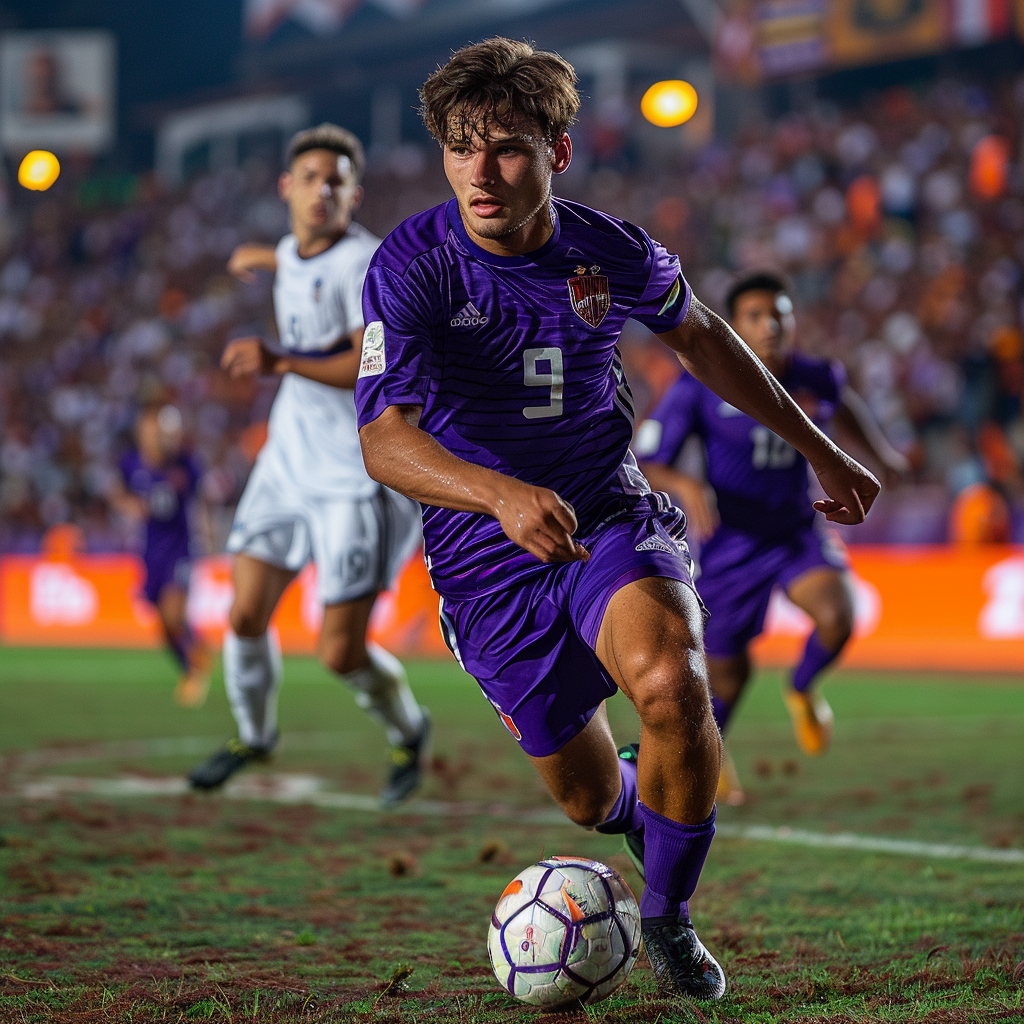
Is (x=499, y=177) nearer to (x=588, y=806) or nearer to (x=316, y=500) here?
(x=588, y=806)

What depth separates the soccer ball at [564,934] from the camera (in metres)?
3.10

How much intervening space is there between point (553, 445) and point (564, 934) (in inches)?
47.6

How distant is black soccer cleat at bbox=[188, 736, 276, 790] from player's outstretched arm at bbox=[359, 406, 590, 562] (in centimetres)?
334

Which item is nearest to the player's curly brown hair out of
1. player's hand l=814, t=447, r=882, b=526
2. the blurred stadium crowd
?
player's hand l=814, t=447, r=882, b=526

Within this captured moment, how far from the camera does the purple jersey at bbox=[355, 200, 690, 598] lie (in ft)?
10.9

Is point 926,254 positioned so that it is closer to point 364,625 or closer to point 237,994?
point 364,625

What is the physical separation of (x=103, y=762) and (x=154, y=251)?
24.1 metres

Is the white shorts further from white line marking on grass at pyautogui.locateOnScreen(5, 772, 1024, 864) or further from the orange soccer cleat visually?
the orange soccer cleat

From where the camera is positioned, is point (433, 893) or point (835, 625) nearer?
point (433, 893)

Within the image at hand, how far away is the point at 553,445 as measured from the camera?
3559 millimetres

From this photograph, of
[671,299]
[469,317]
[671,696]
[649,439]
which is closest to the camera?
[671,696]

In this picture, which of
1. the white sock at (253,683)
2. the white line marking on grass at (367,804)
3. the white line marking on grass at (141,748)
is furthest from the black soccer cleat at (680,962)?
the white line marking on grass at (141,748)

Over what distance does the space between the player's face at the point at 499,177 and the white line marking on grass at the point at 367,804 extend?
10.2 ft

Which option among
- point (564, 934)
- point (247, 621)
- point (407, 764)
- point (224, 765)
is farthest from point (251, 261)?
point (564, 934)
